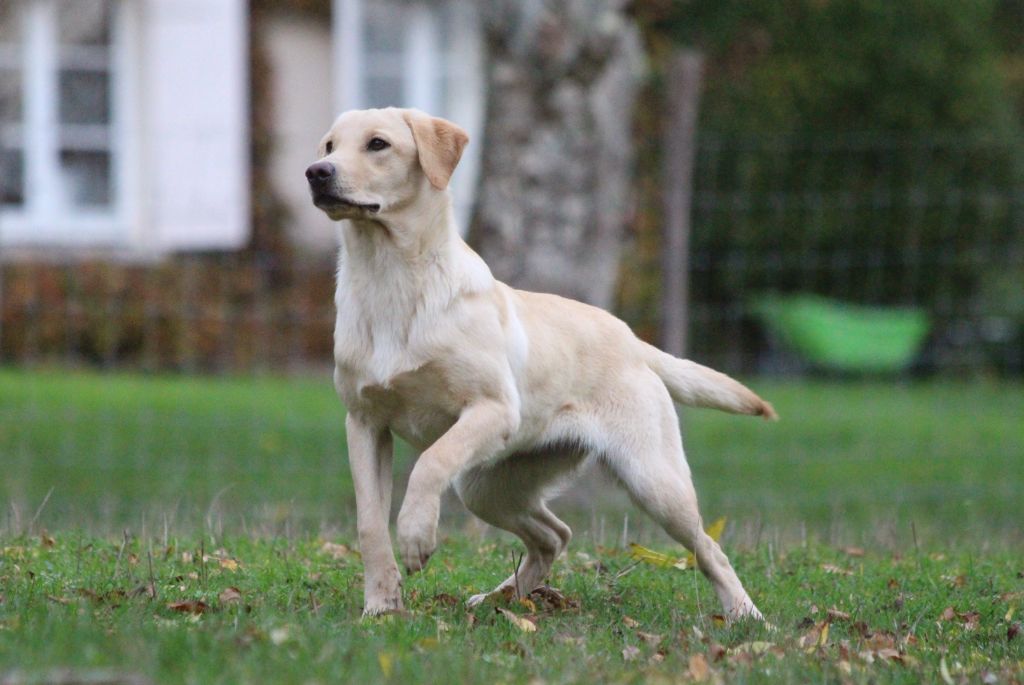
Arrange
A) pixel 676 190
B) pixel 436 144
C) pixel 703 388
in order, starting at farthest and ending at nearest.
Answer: pixel 676 190
pixel 703 388
pixel 436 144

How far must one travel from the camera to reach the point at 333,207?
14.6 ft

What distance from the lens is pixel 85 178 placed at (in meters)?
14.4

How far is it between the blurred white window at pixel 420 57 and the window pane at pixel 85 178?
2.46m

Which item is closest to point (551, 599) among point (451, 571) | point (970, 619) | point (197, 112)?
point (451, 571)

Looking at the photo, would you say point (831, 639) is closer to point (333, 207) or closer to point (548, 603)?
point (548, 603)

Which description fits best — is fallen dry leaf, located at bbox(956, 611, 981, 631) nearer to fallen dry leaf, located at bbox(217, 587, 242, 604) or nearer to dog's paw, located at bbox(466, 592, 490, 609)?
dog's paw, located at bbox(466, 592, 490, 609)

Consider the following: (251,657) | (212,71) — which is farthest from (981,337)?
(251,657)

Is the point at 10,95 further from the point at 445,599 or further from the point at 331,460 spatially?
the point at 445,599

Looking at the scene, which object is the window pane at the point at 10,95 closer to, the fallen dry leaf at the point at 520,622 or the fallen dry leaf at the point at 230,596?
the fallen dry leaf at the point at 230,596

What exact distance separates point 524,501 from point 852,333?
10.6m

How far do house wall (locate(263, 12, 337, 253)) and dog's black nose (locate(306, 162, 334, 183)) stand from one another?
10548mm

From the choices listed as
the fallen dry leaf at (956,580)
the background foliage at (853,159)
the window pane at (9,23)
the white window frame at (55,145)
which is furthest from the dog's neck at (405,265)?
the window pane at (9,23)

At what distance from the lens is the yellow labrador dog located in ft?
14.5

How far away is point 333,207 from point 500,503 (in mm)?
1219
